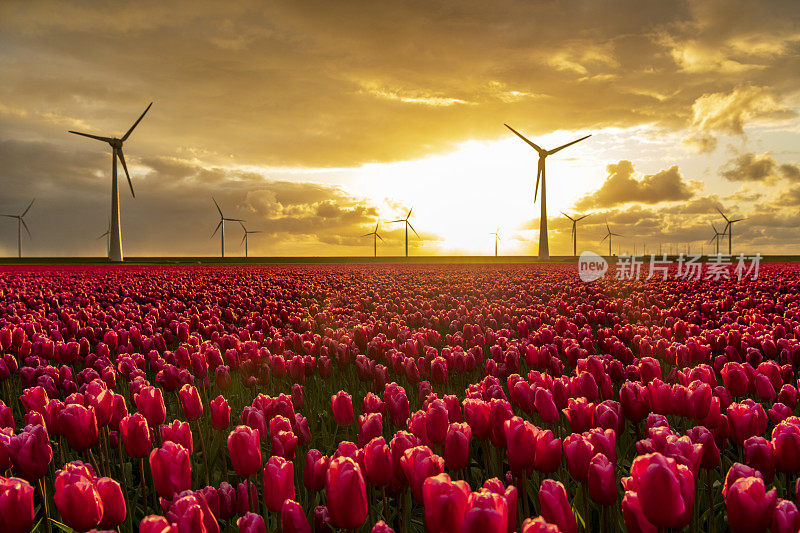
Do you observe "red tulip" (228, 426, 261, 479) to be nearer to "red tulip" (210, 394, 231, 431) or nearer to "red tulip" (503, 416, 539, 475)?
"red tulip" (210, 394, 231, 431)

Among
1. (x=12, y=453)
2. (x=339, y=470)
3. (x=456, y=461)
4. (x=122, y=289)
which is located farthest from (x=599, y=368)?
(x=122, y=289)

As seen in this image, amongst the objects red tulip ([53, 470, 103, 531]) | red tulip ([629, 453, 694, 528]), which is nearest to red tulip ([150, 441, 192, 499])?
red tulip ([53, 470, 103, 531])

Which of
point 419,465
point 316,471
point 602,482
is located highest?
point 419,465

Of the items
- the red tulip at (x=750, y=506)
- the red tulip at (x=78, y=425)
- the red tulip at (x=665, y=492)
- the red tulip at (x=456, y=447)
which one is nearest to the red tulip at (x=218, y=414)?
the red tulip at (x=78, y=425)

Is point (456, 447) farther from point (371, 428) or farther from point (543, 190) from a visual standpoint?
point (543, 190)

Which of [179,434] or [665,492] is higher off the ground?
[665,492]

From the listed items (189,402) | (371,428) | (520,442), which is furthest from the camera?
(189,402)

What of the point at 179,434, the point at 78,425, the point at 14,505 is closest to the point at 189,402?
the point at 78,425

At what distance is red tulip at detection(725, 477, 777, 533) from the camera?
2.30 meters

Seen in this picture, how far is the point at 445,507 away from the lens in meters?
2.04

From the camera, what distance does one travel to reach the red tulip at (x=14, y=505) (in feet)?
8.04

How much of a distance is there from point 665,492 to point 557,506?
0.44 metres

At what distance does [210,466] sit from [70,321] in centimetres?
569

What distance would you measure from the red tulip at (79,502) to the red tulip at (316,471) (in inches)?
42.6
